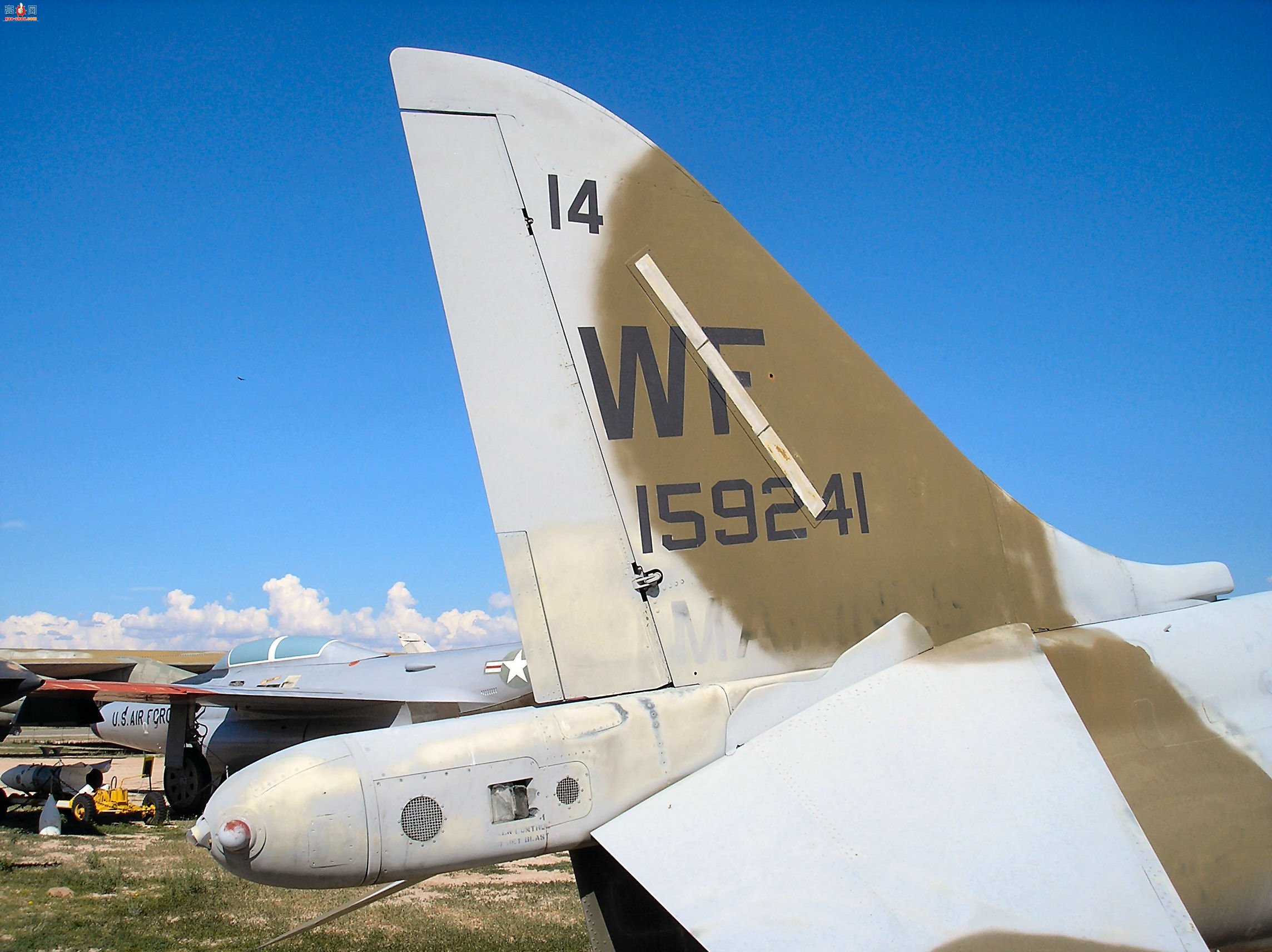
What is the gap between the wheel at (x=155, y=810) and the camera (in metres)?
14.7

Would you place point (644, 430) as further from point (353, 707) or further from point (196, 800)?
point (196, 800)

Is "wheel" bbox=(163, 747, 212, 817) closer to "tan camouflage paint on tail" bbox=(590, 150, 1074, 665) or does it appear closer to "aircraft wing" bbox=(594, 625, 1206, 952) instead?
"tan camouflage paint on tail" bbox=(590, 150, 1074, 665)

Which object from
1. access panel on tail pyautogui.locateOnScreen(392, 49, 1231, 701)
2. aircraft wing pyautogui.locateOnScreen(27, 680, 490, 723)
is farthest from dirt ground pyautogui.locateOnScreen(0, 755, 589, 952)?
access panel on tail pyautogui.locateOnScreen(392, 49, 1231, 701)

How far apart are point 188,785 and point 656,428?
1596 cm

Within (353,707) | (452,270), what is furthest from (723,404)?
(353,707)

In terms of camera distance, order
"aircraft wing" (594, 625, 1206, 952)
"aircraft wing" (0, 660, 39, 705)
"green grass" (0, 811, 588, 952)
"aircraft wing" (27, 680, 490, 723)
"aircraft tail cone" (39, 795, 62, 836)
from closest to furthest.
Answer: "aircraft wing" (594, 625, 1206, 952) → "green grass" (0, 811, 588, 952) → "aircraft wing" (0, 660, 39, 705) → "aircraft tail cone" (39, 795, 62, 836) → "aircraft wing" (27, 680, 490, 723)

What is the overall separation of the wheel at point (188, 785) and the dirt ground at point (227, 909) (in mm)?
3817

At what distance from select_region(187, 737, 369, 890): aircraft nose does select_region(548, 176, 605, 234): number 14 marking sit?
6.85 ft

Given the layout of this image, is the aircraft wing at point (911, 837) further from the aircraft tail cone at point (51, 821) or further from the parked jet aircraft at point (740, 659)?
the aircraft tail cone at point (51, 821)

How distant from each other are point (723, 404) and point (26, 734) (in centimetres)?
5443

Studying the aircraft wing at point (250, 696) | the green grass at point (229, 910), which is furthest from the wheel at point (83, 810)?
the green grass at point (229, 910)

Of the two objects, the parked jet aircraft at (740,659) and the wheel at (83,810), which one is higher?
the parked jet aircraft at (740,659)

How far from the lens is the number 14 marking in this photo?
332 centimetres

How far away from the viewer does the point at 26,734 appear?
45.0 m
